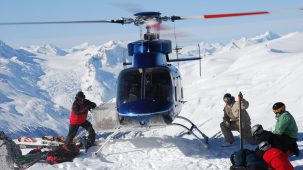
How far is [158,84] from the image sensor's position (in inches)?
545

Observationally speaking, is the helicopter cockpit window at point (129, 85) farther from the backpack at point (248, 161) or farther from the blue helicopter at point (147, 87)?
the backpack at point (248, 161)

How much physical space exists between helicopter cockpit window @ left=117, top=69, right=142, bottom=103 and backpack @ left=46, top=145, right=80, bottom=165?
79.2 inches

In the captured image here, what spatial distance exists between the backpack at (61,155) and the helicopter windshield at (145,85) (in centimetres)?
199

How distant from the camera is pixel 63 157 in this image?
13.5 meters

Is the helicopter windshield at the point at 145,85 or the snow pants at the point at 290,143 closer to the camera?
the snow pants at the point at 290,143

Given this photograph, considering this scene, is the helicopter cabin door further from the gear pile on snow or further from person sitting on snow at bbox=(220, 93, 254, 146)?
Answer: the gear pile on snow

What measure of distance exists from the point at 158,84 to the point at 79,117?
2682 millimetres

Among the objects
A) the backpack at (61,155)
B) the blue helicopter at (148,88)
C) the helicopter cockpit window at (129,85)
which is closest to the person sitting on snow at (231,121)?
the blue helicopter at (148,88)

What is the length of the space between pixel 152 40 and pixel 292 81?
44.3ft

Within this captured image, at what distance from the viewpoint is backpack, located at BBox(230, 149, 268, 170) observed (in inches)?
338

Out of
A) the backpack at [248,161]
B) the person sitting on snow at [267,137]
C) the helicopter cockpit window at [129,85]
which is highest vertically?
the helicopter cockpit window at [129,85]

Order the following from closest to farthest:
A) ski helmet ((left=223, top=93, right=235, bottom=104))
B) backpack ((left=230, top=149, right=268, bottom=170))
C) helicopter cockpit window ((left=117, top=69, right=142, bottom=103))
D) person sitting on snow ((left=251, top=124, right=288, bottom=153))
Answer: backpack ((left=230, top=149, right=268, bottom=170)) < person sitting on snow ((left=251, top=124, right=288, bottom=153)) < helicopter cockpit window ((left=117, top=69, right=142, bottom=103)) < ski helmet ((left=223, top=93, right=235, bottom=104))

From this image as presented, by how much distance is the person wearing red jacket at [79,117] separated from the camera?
47.0 feet

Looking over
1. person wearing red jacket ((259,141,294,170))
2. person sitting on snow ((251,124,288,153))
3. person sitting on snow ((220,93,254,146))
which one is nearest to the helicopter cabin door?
person sitting on snow ((220,93,254,146))
